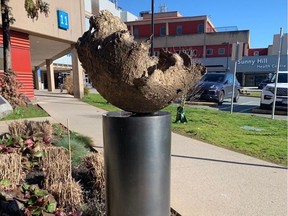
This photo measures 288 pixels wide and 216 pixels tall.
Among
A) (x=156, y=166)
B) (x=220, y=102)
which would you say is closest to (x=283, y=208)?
(x=156, y=166)

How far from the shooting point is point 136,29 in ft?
182

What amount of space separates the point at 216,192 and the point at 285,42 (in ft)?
27.7

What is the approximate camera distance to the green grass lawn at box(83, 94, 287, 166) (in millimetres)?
6117

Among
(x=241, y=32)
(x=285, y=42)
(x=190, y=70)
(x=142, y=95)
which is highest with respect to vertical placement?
(x=241, y=32)

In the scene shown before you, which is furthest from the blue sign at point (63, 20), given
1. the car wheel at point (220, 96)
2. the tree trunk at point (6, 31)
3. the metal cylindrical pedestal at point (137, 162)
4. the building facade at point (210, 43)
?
the building facade at point (210, 43)

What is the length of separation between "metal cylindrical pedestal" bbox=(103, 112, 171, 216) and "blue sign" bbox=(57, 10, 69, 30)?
1613 cm

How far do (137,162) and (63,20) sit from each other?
16700 mm

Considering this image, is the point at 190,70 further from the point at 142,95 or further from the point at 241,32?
the point at 241,32

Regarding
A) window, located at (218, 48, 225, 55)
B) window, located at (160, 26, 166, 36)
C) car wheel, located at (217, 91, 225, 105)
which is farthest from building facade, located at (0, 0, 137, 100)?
window, located at (160, 26, 166, 36)

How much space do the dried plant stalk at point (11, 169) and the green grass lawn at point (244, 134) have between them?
14.2 feet

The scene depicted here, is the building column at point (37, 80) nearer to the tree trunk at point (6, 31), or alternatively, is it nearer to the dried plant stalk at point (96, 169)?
the tree trunk at point (6, 31)

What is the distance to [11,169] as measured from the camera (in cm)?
356

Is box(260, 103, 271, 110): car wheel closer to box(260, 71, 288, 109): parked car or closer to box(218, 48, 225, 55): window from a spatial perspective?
box(260, 71, 288, 109): parked car

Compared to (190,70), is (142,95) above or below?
below
